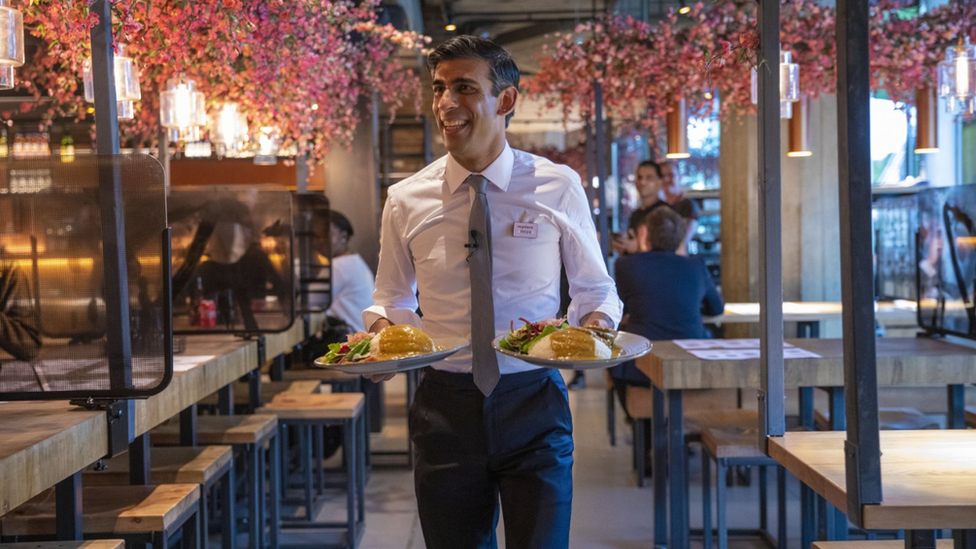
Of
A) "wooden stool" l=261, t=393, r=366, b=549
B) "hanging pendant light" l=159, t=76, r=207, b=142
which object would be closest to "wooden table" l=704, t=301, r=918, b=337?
"wooden stool" l=261, t=393, r=366, b=549

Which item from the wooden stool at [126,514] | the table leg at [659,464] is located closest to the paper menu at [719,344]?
the table leg at [659,464]

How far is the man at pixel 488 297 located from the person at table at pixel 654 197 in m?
4.44

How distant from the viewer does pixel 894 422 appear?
3.90 meters

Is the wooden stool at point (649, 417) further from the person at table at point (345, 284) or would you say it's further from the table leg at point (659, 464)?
the person at table at point (345, 284)

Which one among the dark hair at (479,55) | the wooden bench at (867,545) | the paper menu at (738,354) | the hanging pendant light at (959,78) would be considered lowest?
the wooden bench at (867,545)

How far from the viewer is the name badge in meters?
Result: 2.19

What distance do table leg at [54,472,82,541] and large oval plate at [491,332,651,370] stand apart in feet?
4.00

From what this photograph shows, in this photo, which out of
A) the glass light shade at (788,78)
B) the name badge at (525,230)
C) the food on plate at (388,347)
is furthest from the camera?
the glass light shade at (788,78)

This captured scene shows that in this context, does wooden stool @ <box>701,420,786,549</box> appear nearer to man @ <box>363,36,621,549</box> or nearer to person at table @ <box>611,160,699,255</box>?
man @ <box>363,36,621,549</box>

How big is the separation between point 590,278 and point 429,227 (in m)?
0.40

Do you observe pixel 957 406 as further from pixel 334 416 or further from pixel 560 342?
pixel 560 342

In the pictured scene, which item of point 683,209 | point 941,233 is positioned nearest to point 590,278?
point 941,233

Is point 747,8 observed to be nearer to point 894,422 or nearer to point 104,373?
point 894,422

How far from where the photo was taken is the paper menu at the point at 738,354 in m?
3.64
